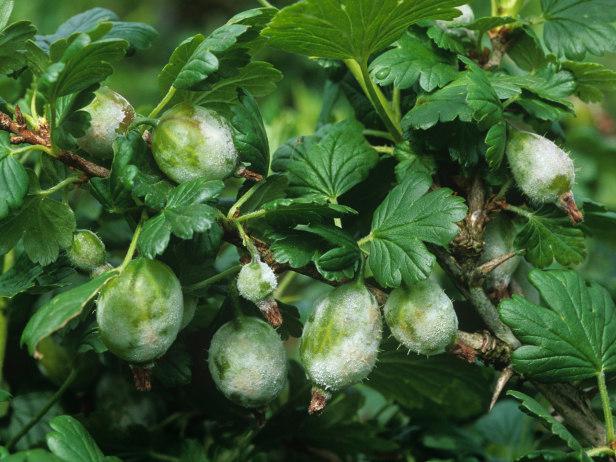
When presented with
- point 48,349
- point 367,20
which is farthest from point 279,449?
point 367,20

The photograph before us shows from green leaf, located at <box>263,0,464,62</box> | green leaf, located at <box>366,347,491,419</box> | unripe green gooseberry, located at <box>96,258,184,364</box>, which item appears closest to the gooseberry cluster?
unripe green gooseberry, located at <box>96,258,184,364</box>

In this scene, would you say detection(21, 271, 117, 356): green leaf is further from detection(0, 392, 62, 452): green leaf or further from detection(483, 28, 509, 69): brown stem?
detection(483, 28, 509, 69): brown stem

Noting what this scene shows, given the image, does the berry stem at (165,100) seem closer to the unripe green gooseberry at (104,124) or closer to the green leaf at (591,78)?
the unripe green gooseberry at (104,124)

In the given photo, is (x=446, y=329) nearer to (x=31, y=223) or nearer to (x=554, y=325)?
(x=554, y=325)

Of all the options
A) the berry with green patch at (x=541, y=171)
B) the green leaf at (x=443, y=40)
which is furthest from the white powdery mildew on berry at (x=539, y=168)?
the green leaf at (x=443, y=40)

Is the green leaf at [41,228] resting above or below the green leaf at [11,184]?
below

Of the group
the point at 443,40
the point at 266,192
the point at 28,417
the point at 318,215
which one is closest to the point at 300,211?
the point at 318,215
